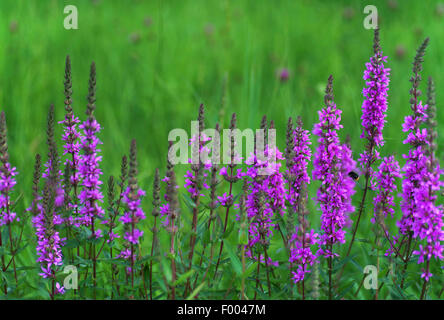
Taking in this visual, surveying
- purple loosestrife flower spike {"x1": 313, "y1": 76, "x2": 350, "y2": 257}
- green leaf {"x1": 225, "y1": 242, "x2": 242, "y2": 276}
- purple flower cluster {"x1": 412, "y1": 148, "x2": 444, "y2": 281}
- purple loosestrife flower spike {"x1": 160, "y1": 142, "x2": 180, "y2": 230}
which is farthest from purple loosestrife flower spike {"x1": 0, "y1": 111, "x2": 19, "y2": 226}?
purple flower cluster {"x1": 412, "y1": 148, "x2": 444, "y2": 281}

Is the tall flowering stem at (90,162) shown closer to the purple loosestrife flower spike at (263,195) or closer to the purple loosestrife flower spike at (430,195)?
the purple loosestrife flower spike at (263,195)

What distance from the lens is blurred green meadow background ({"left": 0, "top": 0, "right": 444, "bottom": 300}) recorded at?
505 centimetres

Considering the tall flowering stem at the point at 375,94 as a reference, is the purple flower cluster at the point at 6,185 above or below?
below

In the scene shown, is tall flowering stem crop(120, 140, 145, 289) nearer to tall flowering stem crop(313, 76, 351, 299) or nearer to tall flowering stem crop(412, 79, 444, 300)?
tall flowering stem crop(313, 76, 351, 299)

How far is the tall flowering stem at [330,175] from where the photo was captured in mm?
2252

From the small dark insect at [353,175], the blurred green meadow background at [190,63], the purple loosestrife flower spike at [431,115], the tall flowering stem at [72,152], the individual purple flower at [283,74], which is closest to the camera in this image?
the purple loosestrife flower spike at [431,115]

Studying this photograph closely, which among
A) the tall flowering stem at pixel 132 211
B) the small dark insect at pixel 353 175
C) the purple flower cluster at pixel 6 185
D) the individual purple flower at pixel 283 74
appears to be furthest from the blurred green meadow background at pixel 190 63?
the tall flowering stem at pixel 132 211

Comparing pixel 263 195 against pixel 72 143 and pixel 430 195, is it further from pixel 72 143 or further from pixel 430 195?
pixel 72 143

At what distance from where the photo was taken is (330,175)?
2.27 meters

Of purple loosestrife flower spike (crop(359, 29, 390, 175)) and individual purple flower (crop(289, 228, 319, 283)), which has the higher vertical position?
purple loosestrife flower spike (crop(359, 29, 390, 175))

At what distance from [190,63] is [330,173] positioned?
4391 mm

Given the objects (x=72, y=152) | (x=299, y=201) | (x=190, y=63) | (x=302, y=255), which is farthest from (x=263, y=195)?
(x=190, y=63)

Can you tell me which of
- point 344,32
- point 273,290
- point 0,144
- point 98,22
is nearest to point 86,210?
point 0,144
